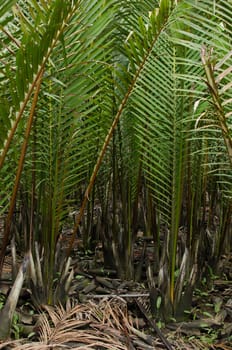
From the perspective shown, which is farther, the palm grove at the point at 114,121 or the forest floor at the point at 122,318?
the forest floor at the point at 122,318

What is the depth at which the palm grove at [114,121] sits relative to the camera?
1229mm

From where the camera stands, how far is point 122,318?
5.29 feet

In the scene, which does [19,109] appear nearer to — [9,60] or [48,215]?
[9,60]

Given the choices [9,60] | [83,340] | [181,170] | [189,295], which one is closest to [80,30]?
[9,60]

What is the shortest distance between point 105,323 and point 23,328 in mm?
246

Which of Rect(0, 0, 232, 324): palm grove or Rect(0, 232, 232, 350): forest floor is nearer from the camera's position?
Rect(0, 0, 232, 324): palm grove

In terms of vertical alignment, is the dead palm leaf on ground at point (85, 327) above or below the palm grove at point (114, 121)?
below

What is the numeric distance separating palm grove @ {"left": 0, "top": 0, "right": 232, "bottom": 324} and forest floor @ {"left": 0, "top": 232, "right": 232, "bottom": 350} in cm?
7

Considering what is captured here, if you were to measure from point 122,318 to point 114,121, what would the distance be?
62 cm

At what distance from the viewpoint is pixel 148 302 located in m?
1.76

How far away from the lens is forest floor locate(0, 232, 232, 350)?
4.77 ft

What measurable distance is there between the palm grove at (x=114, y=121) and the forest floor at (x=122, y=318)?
73 mm

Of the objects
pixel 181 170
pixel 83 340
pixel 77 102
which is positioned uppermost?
pixel 77 102

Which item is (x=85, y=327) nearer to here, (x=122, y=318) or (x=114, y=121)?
(x=122, y=318)
